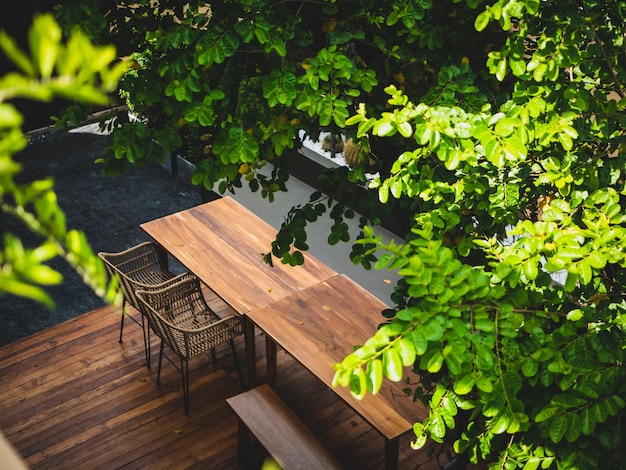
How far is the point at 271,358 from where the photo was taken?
5.22 metres

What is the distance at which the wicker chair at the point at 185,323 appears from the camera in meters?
5.43

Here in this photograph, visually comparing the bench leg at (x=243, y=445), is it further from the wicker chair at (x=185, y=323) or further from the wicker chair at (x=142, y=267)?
the wicker chair at (x=142, y=267)

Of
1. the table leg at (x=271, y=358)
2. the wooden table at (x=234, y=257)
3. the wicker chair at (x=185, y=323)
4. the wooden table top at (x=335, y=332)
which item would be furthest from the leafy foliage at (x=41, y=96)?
the wicker chair at (x=185, y=323)

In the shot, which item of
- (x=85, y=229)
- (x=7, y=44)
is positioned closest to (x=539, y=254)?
(x=7, y=44)

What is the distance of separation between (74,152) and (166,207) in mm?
1916

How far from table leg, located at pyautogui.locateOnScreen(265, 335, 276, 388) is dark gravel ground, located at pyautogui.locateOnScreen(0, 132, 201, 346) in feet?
7.27

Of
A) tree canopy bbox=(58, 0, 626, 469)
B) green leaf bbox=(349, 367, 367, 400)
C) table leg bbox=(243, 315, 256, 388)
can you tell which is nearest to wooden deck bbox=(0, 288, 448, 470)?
table leg bbox=(243, 315, 256, 388)

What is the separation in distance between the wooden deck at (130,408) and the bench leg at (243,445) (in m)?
0.09

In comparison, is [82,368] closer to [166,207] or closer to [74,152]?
[166,207]

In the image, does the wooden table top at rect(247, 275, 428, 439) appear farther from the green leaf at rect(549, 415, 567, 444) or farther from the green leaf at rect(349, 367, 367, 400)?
the green leaf at rect(349, 367, 367, 400)

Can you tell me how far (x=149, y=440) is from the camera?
17.7 feet

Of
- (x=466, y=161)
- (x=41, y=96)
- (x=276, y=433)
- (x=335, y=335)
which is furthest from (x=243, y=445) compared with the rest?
(x=41, y=96)

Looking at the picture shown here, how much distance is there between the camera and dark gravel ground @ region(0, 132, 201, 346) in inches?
263

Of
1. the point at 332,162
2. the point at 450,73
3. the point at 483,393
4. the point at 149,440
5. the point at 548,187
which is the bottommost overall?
the point at 149,440
